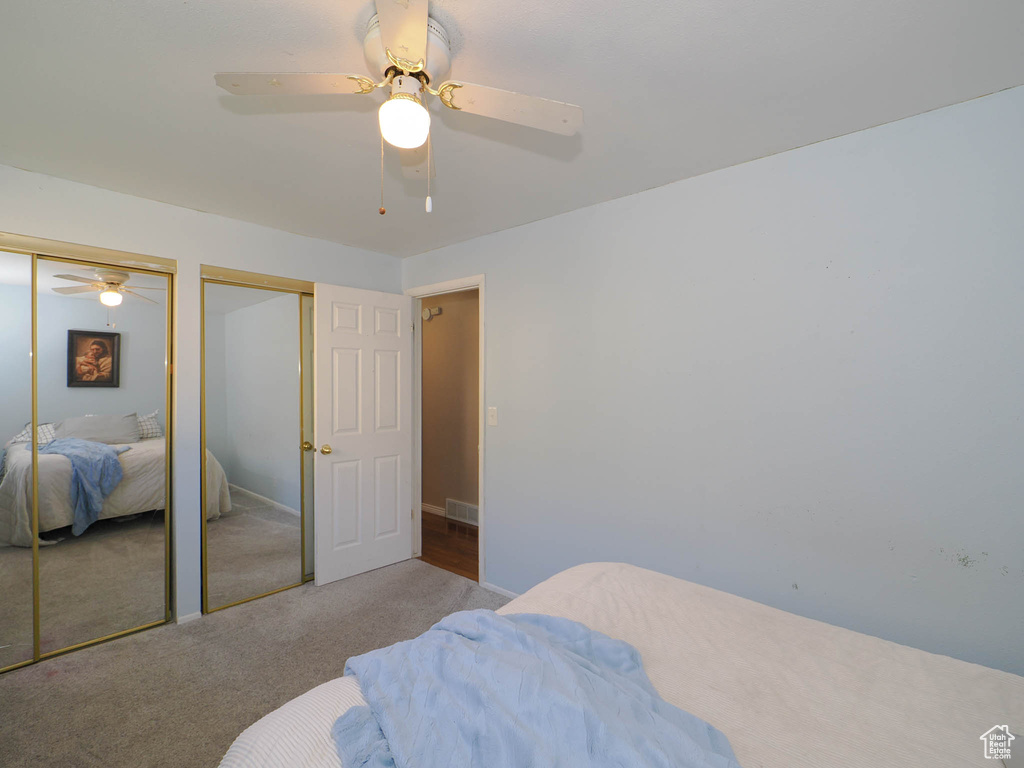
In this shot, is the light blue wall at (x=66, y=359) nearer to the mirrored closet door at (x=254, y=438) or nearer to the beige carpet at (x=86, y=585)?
the mirrored closet door at (x=254, y=438)

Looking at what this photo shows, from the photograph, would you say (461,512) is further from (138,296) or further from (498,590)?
(138,296)

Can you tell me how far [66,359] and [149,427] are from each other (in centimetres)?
51

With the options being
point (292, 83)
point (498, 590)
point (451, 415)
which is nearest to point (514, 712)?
point (292, 83)

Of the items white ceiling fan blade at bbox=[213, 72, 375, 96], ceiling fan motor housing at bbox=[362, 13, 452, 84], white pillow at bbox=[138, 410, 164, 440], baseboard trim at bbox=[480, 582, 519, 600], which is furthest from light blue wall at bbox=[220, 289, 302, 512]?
ceiling fan motor housing at bbox=[362, 13, 452, 84]

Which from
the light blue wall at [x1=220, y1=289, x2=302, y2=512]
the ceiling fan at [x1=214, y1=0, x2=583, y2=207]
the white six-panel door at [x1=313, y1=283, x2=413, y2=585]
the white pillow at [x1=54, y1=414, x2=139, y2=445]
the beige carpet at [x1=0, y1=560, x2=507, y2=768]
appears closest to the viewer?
the ceiling fan at [x1=214, y1=0, x2=583, y2=207]

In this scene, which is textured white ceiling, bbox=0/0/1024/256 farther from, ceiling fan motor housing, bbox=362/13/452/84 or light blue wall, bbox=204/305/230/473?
light blue wall, bbox=204/305/230/473

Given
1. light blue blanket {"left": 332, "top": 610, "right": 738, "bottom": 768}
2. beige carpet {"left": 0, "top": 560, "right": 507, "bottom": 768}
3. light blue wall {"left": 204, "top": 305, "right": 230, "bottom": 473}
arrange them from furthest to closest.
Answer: light blue wall {"left": 204, "top": 305, "right": 230, "bottom": 473}, beige carpet {"left": 0, "top": 560, "right": 507, "bottom": 768}, light blue blanket {"left": 332, "top": 610, "right": 738, "bottom": 768}

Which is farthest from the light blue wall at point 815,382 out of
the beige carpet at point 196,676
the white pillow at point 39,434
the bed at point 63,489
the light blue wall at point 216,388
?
the white pillow at point 39,434

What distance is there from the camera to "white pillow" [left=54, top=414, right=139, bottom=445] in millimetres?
2342

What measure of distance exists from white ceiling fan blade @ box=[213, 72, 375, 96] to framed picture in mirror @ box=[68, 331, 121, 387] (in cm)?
196

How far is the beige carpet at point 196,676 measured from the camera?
1.75 m

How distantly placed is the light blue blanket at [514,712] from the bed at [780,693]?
0.08 meters

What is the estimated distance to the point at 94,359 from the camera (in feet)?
7.91

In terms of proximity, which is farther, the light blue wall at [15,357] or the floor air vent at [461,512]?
the floor air vent at [461,512]
